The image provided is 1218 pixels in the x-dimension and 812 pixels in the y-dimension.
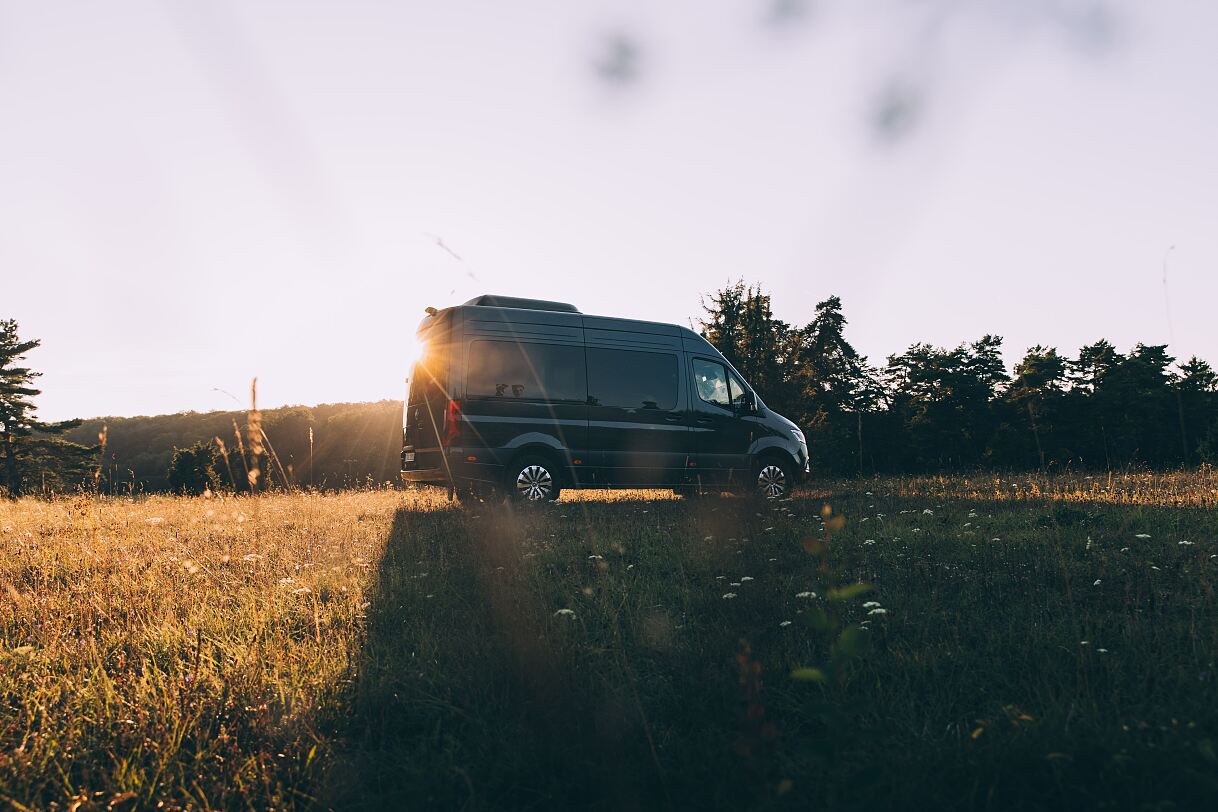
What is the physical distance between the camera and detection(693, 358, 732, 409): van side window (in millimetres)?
11164

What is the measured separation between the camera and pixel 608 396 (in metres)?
10.4

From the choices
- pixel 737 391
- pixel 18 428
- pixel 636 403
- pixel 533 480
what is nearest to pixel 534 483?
pixel 533 480

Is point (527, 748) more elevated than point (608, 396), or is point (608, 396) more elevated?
point (608, 396)

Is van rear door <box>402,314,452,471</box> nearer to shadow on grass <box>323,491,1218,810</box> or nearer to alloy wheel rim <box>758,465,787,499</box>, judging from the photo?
shadow on grass <box>323,491,1218,810</box>

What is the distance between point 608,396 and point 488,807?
838cm

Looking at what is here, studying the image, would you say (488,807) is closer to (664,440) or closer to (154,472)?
(664,440)

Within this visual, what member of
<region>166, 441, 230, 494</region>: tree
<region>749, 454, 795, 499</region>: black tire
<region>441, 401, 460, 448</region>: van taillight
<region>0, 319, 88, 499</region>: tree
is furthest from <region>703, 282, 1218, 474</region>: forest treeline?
<region>0, 319, 88, 499</region>: tree

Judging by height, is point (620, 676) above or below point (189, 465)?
below

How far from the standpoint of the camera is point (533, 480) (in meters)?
9.81

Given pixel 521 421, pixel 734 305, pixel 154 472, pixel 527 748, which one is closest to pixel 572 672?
pixel 527 748

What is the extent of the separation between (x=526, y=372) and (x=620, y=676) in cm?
715

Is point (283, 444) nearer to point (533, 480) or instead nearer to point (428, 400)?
point (428, 400)

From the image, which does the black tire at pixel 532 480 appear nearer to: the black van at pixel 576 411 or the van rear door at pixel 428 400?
the black van at pixel 576 411

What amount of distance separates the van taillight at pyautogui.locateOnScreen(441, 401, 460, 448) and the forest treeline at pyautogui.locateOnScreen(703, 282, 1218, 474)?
13874 mm
